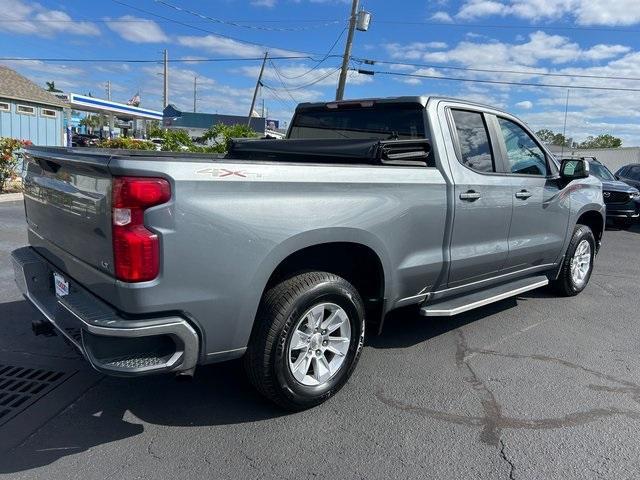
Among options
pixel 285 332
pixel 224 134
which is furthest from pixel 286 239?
pixel 224 134

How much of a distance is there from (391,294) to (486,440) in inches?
43.3

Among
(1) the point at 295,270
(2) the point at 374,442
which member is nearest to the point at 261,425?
(2) the point at 374,442

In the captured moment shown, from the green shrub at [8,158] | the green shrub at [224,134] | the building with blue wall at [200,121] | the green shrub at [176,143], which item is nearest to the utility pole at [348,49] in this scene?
the green shrub at [224,134]

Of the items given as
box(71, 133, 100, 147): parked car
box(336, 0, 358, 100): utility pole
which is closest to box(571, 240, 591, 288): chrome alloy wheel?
box(336, 0, 358, 100): utility pole

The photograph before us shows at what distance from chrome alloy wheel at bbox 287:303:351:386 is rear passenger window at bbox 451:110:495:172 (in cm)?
168

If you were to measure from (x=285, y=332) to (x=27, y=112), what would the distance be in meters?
22.1

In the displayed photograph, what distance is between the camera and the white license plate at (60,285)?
3.12 metres

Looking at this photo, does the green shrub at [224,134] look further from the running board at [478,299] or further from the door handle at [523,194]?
the door handle at [523,194]

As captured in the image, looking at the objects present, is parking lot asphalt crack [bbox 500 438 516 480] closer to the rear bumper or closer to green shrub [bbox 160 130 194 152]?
the rear bumper

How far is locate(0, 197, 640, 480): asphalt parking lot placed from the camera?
2.76 meters

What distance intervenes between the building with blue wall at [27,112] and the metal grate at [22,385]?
19361mm

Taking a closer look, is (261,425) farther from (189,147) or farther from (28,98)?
(28,98)

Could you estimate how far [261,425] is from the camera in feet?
10.3

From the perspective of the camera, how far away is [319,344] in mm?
3320
